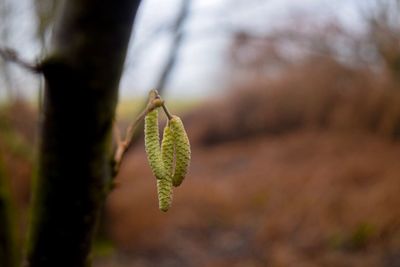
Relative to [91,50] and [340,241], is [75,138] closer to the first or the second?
[91,50]

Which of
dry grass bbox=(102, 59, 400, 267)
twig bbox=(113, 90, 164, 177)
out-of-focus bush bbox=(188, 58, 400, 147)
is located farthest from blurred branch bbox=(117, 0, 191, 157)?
out-of-focus bush bbox=(188, 58, 400, 147)

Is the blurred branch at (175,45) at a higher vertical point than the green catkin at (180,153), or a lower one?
higher

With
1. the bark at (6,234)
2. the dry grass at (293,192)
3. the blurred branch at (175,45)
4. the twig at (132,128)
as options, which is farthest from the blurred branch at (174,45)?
the twig at (132,128)

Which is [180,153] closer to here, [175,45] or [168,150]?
[168,150]

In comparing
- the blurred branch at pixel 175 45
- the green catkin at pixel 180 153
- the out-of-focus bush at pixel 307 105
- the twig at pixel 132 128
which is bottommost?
the green catkin at pixel 180 153

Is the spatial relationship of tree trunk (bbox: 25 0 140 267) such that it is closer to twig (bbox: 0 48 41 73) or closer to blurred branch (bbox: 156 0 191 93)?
twig (bbox: 0 48 41 73)

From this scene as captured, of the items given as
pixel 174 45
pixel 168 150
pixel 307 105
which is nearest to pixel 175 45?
pixel 174 45

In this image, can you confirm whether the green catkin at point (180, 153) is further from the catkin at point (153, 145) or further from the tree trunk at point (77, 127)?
the tree trunk at point (77, 127)
